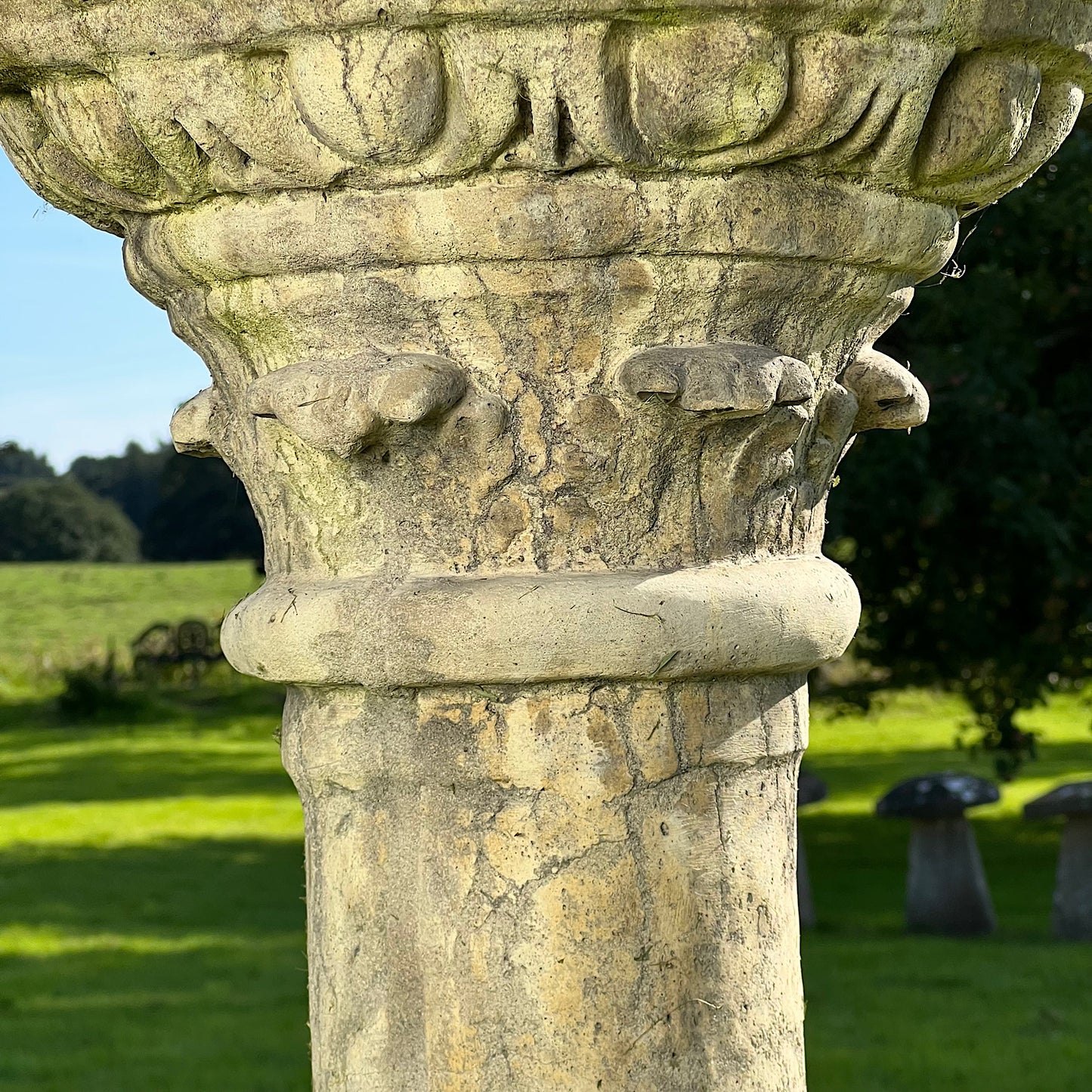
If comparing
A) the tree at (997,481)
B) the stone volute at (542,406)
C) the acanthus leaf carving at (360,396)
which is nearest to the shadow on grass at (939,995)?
the tree at (997,481)

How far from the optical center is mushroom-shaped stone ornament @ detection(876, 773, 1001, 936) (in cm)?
762

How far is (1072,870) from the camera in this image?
7391 mm

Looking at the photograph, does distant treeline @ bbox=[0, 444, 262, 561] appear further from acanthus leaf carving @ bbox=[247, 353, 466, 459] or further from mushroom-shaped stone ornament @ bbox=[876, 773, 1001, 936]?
acanthus leaf carving @ bbox=[247, 353, 466, 459]

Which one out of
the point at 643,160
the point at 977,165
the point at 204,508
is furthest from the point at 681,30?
the point at 204,508

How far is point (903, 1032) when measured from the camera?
592 centimetres

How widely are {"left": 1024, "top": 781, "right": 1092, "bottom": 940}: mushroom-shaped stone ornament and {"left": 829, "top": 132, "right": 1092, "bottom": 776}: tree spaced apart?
346 mm

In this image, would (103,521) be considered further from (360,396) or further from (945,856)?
(360,396)

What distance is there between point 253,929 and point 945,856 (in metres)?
3.57

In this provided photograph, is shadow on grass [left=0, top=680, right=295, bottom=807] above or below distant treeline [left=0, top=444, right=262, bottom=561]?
below

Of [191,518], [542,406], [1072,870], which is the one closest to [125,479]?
[191,518]

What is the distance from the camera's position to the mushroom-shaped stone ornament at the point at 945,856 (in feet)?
25.0

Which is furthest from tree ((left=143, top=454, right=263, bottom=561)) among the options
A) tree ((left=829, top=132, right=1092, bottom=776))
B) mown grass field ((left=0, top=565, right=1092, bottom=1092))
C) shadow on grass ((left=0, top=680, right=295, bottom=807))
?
tree ((left=829, top=132, right=1092, bottom=776))

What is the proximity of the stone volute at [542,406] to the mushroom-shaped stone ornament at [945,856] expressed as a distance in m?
6.18

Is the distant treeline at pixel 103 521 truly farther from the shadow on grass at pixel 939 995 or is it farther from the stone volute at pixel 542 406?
the stone volute at pixel 542 406
